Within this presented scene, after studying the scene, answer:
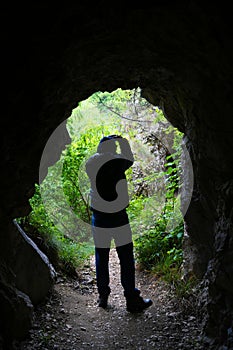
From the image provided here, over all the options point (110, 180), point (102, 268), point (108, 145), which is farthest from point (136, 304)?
point (108, 145)

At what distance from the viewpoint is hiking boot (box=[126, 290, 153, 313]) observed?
4141 mm

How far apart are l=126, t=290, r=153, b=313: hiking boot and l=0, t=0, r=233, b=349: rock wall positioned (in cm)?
81

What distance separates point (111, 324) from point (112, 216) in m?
1.27

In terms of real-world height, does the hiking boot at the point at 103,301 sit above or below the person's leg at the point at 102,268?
below

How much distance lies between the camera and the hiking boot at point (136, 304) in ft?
13.6

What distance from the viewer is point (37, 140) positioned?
11.4 feet

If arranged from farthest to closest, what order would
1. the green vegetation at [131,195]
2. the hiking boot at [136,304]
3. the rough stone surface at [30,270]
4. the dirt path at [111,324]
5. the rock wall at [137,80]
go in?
the green vegetation at [131,195], the hiking boot at [136,304], the rough stone surface at [30,270], the dirt path at [111,324], the rock wall at [137,80]

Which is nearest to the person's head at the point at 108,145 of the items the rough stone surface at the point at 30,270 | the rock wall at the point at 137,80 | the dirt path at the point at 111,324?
the rock wall at the point at 137,80

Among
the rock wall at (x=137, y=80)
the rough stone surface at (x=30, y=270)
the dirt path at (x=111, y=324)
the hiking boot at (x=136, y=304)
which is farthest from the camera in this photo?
the hiking boot at (x=136, y=304)

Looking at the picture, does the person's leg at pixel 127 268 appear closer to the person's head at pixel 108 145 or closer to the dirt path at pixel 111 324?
the dirt path at pixel 111 324

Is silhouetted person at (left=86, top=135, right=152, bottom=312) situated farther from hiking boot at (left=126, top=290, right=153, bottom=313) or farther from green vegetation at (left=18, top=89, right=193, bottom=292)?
green vegetation at (left=18, top=89, right=193, bottom=292)

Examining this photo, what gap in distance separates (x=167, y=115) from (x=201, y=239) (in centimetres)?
165

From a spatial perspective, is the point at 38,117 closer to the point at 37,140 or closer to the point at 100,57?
the point at 37,140

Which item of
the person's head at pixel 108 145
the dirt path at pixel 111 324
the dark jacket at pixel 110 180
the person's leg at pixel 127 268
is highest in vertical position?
the person's head at pixel 108 145
